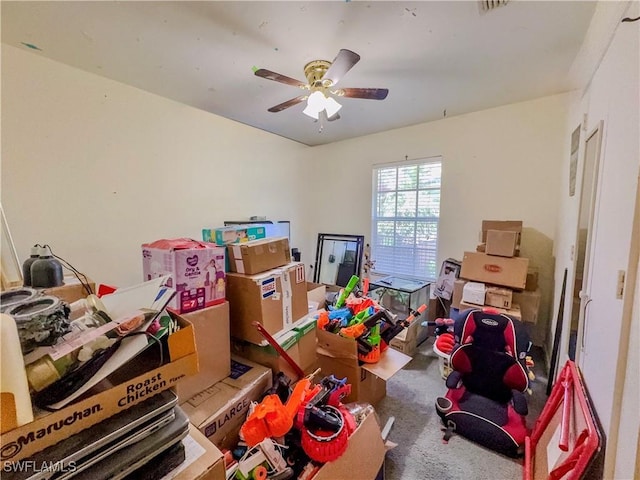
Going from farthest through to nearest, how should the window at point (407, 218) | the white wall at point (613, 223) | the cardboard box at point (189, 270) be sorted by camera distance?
1. the window at point (407, 218)
2. the cardboard box at point (189, 270)
3. the white wall at point (613, 223)

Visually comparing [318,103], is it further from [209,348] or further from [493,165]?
[493,165]

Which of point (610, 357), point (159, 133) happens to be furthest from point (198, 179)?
point (610, 357)

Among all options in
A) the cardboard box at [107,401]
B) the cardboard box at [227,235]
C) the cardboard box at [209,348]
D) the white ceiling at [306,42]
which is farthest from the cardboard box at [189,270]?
the white ceiling at [306,42]

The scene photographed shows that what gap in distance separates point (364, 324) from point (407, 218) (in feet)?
7.71

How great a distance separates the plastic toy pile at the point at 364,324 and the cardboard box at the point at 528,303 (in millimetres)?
1312

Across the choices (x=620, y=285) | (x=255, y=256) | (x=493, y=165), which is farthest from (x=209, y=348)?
(x=493, y=165)

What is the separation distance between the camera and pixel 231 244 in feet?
5.44

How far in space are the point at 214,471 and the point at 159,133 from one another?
2.96m

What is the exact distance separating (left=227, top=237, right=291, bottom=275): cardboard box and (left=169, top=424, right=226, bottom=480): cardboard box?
2.85ft

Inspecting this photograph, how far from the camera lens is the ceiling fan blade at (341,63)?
1.63 metres

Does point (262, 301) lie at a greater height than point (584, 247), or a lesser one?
lesser

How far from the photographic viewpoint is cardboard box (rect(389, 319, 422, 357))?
9.14ft

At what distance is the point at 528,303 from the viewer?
258 cm

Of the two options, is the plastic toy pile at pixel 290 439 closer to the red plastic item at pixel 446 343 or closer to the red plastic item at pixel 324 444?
the red plastic item at pixel 324 444
